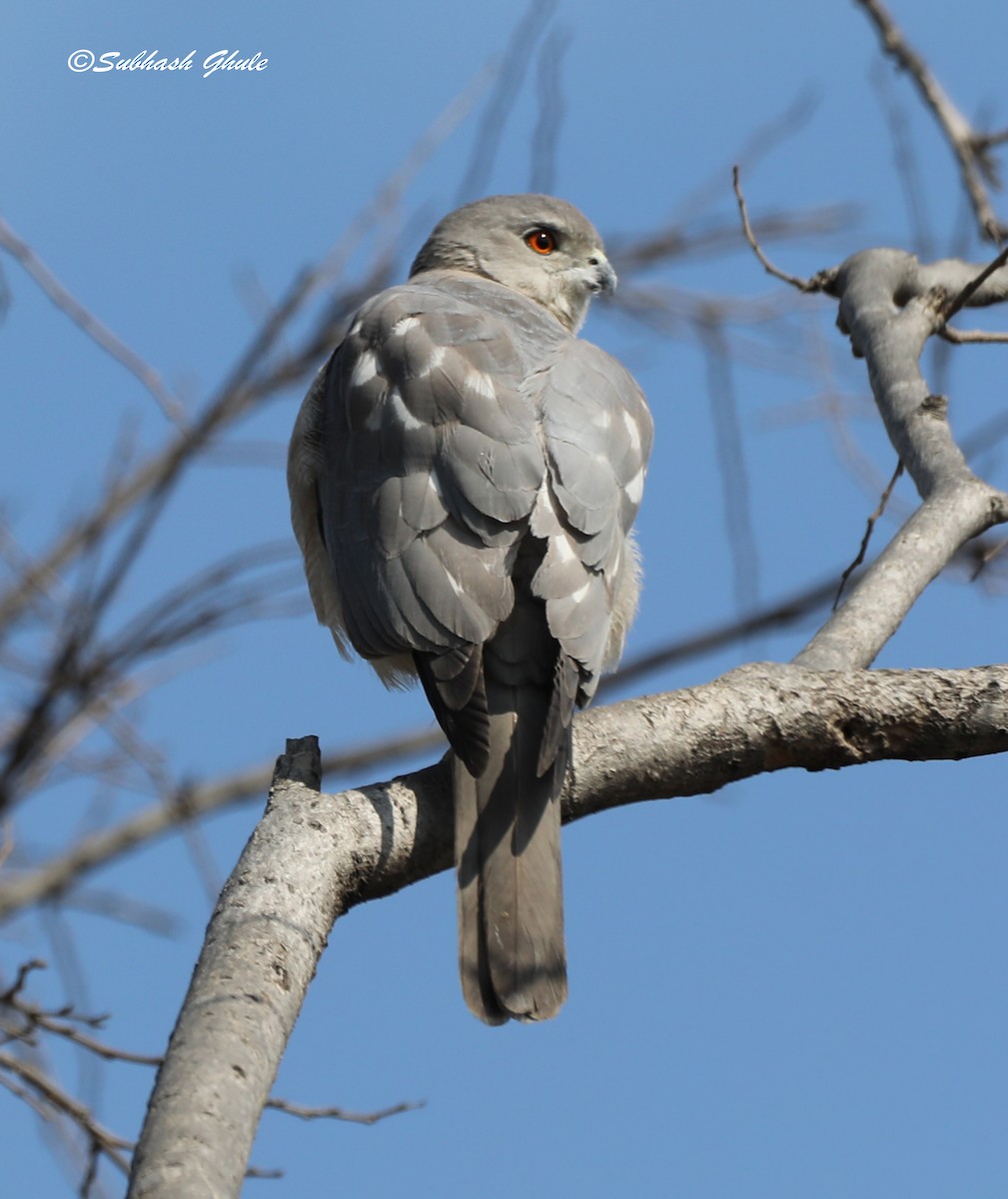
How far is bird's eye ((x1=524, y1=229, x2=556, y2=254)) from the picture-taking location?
6.20 meters

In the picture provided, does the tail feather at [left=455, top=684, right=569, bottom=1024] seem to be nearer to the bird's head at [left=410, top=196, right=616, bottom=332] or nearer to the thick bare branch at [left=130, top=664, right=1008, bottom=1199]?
the thick bare branch at [left=130, top=664, right=1008, bottom=1199]

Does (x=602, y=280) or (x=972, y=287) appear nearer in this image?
(x=972, y=287)

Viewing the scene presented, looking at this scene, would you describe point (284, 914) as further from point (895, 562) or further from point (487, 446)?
point (895, 562)

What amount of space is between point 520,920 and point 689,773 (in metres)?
0.50

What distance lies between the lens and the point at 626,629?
4.44 m

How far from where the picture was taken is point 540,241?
621cm

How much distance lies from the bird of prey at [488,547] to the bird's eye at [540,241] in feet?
4.10

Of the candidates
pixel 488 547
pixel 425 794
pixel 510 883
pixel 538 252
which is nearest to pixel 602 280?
pixel 538 252

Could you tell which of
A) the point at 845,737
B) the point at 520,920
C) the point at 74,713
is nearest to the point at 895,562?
the point at 845,737

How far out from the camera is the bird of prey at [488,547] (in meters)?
3.35

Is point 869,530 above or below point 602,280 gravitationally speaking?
below

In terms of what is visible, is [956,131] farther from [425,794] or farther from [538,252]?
[425,794]

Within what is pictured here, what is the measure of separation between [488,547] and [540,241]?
2843 mm

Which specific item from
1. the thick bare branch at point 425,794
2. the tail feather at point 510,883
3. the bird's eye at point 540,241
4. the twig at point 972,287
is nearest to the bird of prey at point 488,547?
the tail feather at point 510,883
